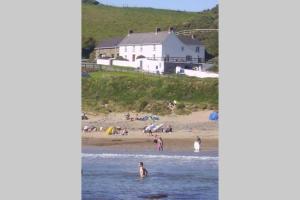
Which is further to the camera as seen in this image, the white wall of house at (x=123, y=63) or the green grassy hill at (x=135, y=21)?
the white wall of house at (x=123, y=63)

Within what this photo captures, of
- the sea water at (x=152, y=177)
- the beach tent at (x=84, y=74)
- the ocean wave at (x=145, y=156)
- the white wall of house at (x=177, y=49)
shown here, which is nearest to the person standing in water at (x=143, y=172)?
the sea water at (x=152, y=177)

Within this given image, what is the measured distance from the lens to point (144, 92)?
15.5 m

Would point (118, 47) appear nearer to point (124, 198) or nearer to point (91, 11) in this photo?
point (91, 11)

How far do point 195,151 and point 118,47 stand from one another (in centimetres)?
268

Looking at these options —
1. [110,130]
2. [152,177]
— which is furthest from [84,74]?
[110,130]

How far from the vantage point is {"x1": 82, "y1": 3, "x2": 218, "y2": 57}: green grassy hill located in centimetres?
1448

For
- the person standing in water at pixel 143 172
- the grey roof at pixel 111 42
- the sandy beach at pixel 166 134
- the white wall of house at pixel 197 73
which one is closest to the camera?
the person standing in water at pixel 143 172

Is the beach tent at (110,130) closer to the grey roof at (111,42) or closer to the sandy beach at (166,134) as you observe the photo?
the sandy beach at (166,134)

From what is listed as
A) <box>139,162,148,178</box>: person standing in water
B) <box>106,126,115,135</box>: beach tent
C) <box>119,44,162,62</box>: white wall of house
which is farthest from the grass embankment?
<box>106,126,115,135</box>: beach tent

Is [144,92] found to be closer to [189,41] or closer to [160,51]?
[160,51]

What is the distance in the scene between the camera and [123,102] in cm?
1614

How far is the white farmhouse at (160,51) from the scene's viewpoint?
15031mm

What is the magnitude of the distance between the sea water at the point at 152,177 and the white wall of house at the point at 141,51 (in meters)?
1.78

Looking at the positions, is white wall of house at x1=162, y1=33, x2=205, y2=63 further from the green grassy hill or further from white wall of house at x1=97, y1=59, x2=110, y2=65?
white wall of house at x1=97, y1=59, x2=110, y2=65
